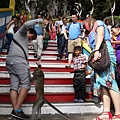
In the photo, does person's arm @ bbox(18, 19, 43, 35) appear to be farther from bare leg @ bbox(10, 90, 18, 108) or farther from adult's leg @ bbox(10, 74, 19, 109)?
bare leg @ bbox(10, 90, 18, 108)

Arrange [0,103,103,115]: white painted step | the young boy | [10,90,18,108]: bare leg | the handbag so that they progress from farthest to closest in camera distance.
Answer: the young boy, [0,103,103,115]: white painted step, [10,90,18,108]: bare leg, the handbag

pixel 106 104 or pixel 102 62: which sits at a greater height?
pixel 102 62

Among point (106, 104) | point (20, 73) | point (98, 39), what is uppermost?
point (98, 39)

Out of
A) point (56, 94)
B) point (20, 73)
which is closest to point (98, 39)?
point (20, 73)

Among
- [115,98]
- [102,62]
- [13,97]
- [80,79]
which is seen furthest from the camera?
[80,79]

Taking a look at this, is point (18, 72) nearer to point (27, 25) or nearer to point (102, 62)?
point (27, 25)

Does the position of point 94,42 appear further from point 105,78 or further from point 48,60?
point 48,60

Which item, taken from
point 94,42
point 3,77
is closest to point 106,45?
point 94,42

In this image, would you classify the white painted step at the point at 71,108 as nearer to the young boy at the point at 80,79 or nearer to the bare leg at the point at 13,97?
the young boy at the point at 80,79

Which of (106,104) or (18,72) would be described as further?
(18,72)

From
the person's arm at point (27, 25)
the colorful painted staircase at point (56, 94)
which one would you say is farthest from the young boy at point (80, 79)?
the person's arm at point (27, 25)

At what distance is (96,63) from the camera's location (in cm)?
549

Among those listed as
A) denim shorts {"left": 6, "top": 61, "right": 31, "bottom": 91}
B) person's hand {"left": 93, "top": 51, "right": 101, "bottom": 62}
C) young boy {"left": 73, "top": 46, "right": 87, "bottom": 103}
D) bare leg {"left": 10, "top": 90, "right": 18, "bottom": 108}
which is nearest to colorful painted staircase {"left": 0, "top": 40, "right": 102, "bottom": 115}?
young boy {"left": 73, "top": 46, "right": 87, "bottom": 103}

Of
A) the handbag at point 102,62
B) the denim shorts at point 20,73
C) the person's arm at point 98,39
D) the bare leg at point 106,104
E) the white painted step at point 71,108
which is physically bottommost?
the white painted step at point 71,108
